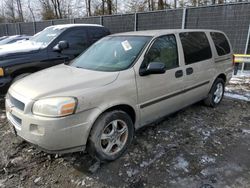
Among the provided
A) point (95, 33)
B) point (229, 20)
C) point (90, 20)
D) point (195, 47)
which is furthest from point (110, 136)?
point (90, 20)

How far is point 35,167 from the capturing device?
2789 millimetres

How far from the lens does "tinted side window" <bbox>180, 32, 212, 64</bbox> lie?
375 centimetres

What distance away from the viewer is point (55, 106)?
2.26 metres

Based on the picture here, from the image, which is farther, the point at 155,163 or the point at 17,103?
the point at 155,163

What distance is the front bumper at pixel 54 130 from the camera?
226 centimetres

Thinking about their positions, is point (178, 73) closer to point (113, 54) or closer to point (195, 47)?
point (195, 47)

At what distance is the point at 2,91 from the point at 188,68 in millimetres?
3888

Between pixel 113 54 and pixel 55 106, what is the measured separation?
1420mm

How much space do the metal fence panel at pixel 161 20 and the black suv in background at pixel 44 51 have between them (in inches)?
162

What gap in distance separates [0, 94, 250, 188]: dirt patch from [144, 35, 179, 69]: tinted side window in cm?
122

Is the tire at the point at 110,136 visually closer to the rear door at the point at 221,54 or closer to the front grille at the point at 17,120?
the front grille at the point at 17,120

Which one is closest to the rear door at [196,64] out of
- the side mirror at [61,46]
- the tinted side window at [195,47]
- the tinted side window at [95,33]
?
the tinted side window at [195,47]

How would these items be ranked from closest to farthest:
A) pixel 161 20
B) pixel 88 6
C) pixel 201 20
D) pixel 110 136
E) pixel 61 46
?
pixel 110 136, pixel 61 46, pixel 201 20, pixel 161 20, pixel 88 6

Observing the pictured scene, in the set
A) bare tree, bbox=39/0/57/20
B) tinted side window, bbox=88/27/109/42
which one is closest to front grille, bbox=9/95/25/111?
tinted side window, bbox=88/27/109/42
